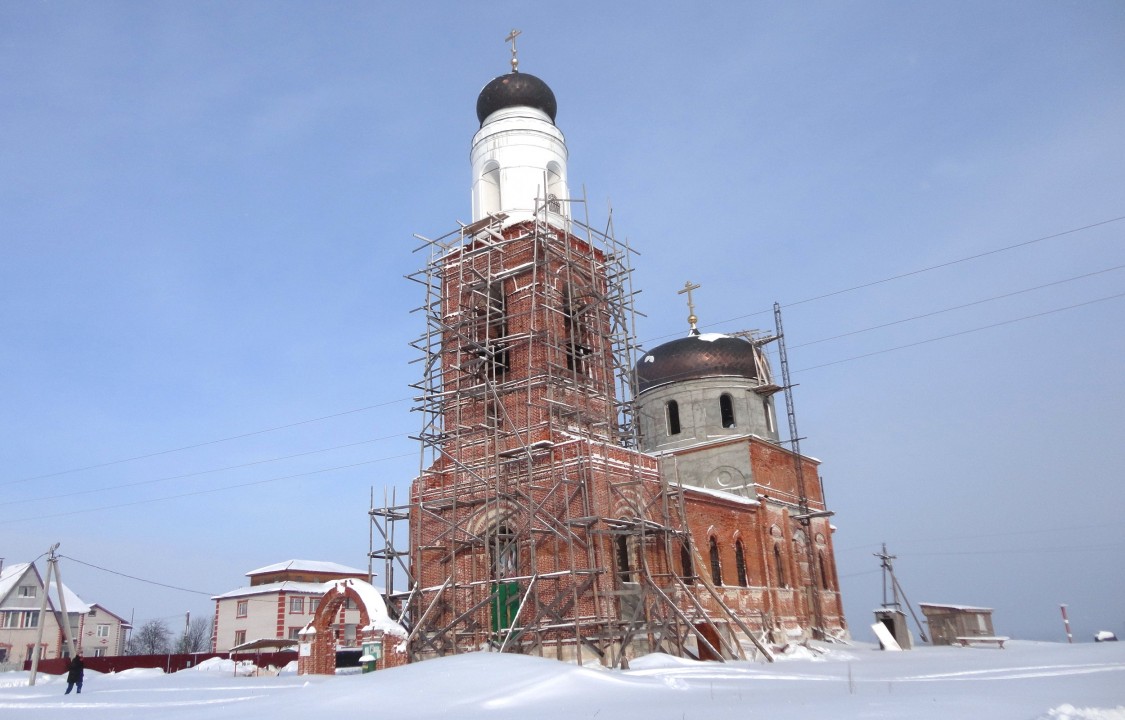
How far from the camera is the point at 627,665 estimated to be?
18234 millimetres

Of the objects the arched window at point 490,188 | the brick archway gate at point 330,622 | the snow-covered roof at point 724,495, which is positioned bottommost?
the brick archway gate at point 330,622

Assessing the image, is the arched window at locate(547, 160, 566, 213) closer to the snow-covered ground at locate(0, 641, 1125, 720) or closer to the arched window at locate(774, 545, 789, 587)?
the arched window at locate(774, 545, 789, 587)

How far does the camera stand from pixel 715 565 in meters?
24.0

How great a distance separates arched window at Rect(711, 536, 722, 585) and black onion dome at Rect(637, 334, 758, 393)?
8.03 meters

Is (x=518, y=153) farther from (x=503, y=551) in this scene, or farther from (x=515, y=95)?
(x=503, y=551)

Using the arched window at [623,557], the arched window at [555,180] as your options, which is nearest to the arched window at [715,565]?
the arched window at [623,557]

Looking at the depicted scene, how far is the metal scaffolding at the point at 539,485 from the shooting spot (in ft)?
65.0

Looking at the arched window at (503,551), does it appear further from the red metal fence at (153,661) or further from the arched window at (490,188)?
the red metal fence at (153,661)

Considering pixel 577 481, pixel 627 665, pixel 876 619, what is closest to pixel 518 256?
pixel 577 481

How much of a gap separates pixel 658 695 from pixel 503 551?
10.2 meters

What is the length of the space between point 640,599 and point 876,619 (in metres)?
12.5

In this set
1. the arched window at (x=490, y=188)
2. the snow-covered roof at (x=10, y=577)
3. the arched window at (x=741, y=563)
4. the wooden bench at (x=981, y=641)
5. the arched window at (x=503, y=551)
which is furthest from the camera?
the snow-covered roof at (x=10, y=577)

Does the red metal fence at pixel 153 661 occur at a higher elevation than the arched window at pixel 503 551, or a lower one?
lower

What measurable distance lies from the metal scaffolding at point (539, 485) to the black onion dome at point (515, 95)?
408 centimetres
